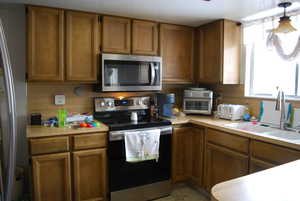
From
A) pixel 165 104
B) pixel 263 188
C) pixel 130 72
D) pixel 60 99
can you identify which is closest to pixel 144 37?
pixel 130 72

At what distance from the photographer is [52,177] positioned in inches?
78.6

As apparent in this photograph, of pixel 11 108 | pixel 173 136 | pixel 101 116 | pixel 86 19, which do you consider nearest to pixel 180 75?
pixel 173 136

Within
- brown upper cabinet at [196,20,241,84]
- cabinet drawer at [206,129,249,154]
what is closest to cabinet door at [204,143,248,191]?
cabinet drawer at [206,129,249,154]

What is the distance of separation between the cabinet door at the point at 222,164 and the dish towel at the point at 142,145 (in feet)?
1.97

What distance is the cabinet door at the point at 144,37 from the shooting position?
2611 millimetres

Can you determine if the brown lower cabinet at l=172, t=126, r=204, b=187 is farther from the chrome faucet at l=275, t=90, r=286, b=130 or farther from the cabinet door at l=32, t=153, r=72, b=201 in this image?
the cabinet door at l=32, t=153, r=72, b=201

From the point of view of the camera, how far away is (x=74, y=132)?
2023mm

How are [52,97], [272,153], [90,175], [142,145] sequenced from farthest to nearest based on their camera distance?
[52,97]
[142,145]
[90,175]
[272,153]

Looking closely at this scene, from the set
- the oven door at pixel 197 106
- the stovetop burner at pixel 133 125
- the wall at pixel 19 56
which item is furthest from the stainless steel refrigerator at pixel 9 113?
the oven door at pixel 197 106

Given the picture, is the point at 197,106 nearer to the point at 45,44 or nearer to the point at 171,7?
the point at 171,7

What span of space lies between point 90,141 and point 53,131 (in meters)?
0.35

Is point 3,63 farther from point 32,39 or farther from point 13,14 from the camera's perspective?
point 13,14

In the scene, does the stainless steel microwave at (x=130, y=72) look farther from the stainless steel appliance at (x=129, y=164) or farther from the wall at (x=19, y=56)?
the wall at (x=19, y=56)

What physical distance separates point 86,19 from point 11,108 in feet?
4.21
